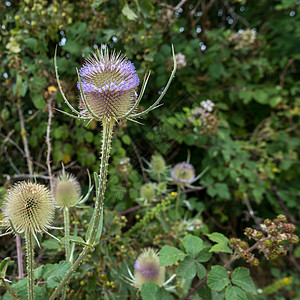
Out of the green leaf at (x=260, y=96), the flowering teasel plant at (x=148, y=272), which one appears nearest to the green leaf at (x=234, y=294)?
the flowering teasel plant at (x=148, y=272)

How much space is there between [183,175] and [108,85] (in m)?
1.16

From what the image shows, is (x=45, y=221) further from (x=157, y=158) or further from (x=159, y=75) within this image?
(x=159, y=75)

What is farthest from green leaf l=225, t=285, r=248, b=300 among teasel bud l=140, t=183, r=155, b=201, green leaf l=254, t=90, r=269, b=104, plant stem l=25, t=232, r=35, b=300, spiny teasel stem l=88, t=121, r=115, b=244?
green leaf l=254, t=90, r=269, b=104

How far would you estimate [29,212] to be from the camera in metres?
0.84

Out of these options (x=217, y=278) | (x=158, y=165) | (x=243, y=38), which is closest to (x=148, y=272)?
(x=217, y=278)

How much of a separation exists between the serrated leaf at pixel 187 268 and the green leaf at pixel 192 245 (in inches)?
Result: 1.0

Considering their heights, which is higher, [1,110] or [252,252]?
[1,110]

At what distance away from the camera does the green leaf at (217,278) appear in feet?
3.07

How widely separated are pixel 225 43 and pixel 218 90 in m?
0.40

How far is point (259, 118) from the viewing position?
301 cm

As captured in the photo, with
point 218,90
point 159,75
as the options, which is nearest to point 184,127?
point 159,75

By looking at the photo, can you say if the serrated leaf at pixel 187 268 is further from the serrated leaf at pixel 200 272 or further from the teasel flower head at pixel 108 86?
the teasel flower head at pixel 108 86

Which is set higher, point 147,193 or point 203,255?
point 147,193

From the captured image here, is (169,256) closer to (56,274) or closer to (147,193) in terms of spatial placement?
(56,274)
